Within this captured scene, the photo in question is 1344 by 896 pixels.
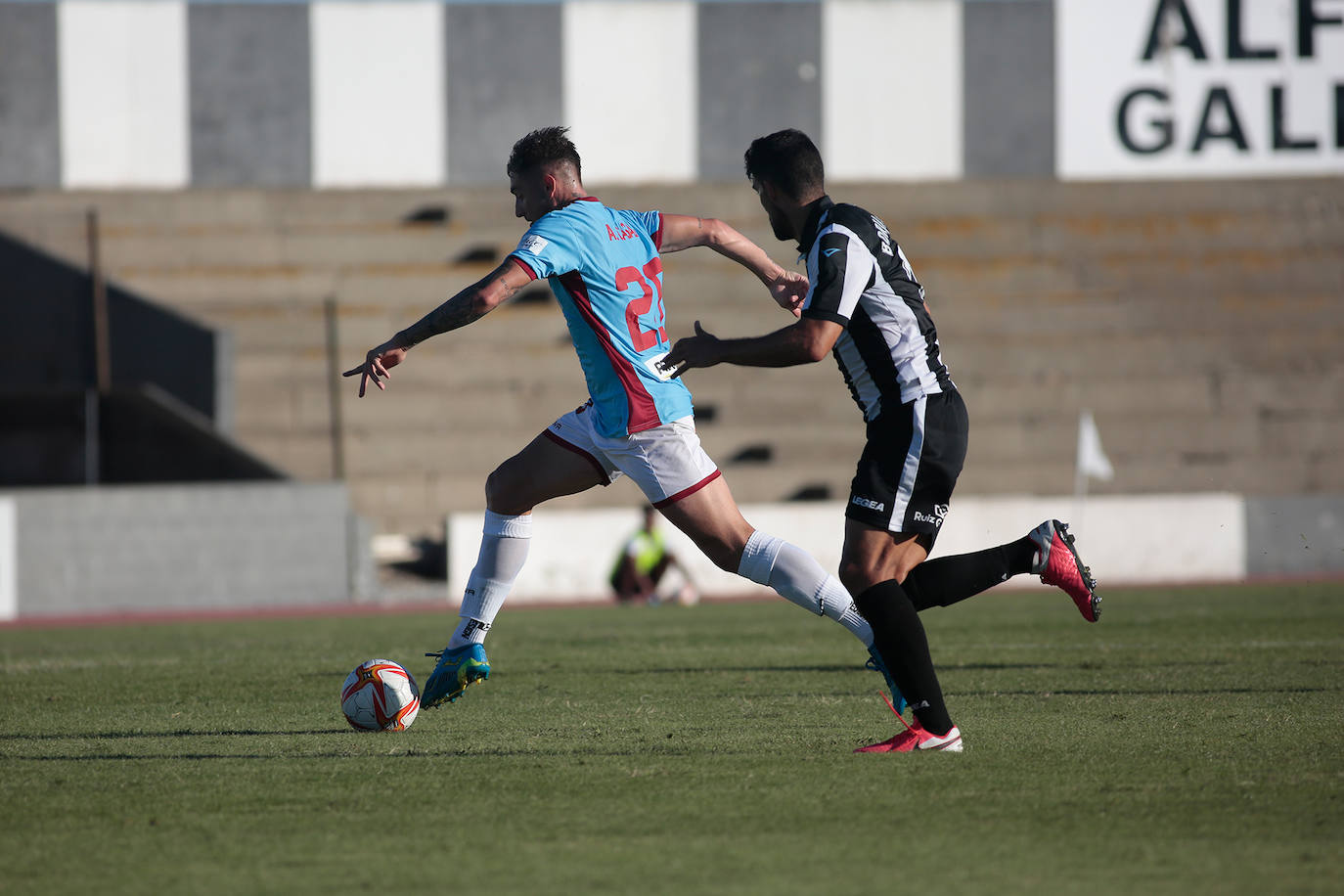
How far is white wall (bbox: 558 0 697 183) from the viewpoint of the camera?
26.8 metres

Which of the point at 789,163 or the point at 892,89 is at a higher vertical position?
the point at 892,89

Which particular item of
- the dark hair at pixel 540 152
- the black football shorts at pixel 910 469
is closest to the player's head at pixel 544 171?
the dark hair at pixel 540 152

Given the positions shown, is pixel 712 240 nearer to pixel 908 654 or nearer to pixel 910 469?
pixel 910 469

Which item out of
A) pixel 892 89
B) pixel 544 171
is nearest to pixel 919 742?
pixel 544 171

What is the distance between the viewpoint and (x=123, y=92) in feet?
86.4

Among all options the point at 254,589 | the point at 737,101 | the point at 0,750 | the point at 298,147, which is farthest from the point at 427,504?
the point at 0,750

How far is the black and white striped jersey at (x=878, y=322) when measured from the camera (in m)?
4.97

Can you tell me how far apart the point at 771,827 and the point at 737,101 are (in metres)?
24.3

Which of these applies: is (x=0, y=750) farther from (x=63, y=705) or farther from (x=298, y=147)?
(x=298, y=147)

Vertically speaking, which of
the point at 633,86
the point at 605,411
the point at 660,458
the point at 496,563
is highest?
the point at 633,86

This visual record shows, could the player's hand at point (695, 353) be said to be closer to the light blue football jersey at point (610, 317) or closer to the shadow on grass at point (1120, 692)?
the light blue football jersey at point (610, 317)

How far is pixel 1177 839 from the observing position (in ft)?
11.8

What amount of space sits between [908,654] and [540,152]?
7.79ft

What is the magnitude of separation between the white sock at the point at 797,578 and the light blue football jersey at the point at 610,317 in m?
0.62
